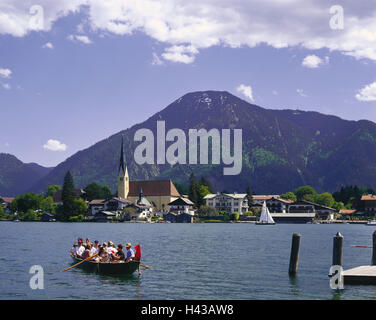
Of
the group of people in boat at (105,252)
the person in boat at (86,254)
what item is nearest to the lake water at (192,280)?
the person in boat at (86,254)

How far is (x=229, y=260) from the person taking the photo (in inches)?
1967

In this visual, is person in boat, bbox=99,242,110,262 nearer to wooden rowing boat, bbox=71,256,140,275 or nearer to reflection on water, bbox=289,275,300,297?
wooden rowing boat, bbox=71,256,140,275

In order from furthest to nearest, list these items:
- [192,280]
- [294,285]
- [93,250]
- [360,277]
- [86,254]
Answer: [93,250], [86,254], [192,280], [294,285], [360,277]

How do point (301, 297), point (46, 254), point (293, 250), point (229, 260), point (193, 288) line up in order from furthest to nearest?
1. point (46, 254)
2. point (229, 260)
3. point (293, 250)
4. point (193, 288)
5. point (301, 297)

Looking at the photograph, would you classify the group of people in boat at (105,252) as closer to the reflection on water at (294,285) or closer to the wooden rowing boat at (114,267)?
the wooden rowing boat at (114,267)

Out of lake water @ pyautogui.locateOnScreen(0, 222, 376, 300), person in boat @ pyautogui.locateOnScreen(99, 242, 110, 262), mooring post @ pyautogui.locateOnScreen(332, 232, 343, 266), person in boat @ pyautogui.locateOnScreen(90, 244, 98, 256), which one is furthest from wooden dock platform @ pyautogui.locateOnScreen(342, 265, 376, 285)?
person in boat @ pyautogui.locateOnScreen(90, 244, 98, 256)

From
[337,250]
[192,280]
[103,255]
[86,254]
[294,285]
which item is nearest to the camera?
[294,285]

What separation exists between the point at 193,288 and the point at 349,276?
9.99 meters

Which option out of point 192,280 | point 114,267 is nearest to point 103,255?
point 114,267

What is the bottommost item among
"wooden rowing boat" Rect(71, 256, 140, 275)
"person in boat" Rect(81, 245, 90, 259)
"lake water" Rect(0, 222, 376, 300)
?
"lake water" Rect(0, 222, 376, 300)

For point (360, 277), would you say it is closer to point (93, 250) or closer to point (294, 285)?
point (294, 285)
